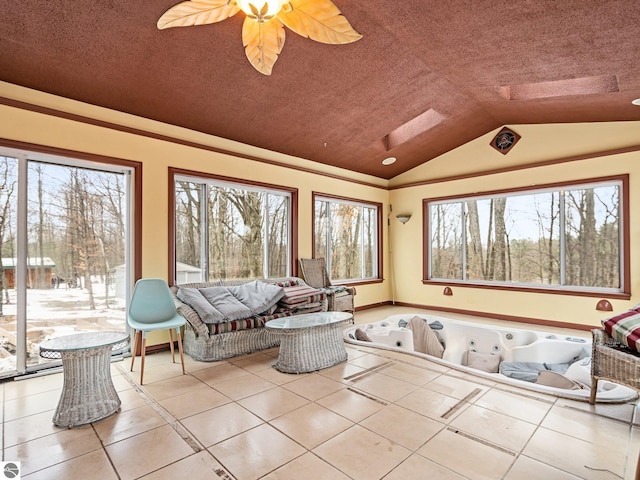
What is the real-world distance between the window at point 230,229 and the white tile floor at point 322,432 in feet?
5.35

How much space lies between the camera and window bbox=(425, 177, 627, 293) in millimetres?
4848

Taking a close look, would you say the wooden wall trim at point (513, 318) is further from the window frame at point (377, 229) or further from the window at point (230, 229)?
the window at point (230, 229)

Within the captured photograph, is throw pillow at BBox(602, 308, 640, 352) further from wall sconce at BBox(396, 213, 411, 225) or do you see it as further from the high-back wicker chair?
wall sconce at BBox(396, 213, 411, 225)

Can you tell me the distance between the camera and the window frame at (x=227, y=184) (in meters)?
4.09

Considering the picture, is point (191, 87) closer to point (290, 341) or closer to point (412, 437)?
point (290, 341)

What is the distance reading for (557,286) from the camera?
17.2 ft

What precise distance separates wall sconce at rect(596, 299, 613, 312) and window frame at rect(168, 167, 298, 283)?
419 centimetres

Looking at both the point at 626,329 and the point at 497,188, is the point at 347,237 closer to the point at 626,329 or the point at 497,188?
the point at 497,188

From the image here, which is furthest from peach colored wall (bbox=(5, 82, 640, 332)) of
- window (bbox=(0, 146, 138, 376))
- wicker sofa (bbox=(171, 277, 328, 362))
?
wicker sofa (bbox=(171, 277, 328, 362))

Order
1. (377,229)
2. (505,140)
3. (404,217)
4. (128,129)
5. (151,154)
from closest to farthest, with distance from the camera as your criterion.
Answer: (128,129) → (151,154) → (505,140) → (404,217) → (377,229)

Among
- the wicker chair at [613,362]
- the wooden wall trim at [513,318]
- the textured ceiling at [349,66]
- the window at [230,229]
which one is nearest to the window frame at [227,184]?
the window at [230,229]

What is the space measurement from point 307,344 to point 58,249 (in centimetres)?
258

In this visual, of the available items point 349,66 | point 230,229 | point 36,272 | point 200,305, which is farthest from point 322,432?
point 349,66

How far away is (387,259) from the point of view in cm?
721
